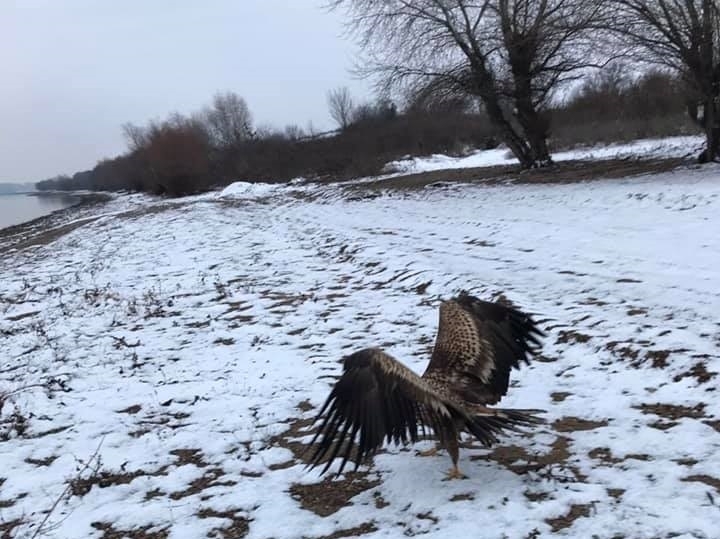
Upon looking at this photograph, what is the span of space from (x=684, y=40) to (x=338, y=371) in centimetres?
1454

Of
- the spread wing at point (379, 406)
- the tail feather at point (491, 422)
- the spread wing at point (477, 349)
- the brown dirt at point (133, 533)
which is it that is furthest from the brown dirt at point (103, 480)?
the tail feather at point (491, 422)

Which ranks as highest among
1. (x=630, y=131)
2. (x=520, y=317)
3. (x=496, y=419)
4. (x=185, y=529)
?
(x=630, y=131)

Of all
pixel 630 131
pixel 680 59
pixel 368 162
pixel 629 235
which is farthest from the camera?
pixel 368 162

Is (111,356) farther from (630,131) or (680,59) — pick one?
(630,131)

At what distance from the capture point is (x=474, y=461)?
386cm

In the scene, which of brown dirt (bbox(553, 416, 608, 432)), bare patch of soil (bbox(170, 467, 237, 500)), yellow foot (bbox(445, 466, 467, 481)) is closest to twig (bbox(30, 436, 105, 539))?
bare patch of soil (bbox(170, 467, 237, 500))

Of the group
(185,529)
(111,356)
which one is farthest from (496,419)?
(111,356)

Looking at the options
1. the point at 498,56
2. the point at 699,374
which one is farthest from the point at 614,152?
the point at 699,374

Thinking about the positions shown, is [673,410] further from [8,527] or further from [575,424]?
[8,527]

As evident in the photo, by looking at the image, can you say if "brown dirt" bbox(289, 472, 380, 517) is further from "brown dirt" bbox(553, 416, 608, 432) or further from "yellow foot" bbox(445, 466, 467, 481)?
"brown dirt" bbox(553, 416, 608, 432)

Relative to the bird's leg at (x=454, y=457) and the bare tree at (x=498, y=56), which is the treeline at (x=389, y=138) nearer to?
the bare tree at (x=498, y=56)

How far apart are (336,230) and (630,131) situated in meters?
22.0

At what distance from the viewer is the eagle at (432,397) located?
10.3 ft

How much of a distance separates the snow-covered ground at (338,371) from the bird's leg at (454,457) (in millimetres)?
78
